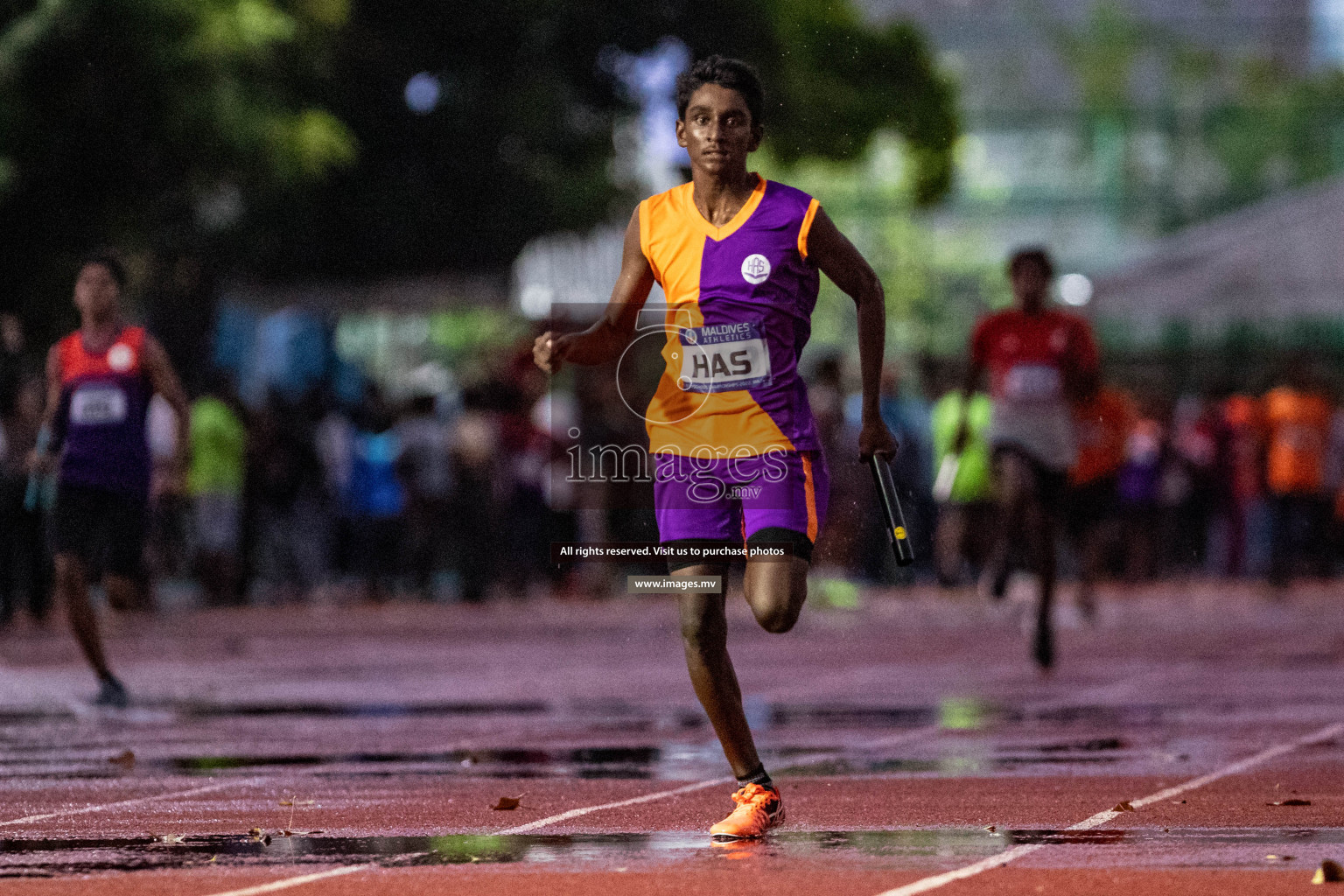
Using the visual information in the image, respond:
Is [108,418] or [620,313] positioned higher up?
[108,418]

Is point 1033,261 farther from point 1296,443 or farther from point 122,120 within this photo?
point 122,120

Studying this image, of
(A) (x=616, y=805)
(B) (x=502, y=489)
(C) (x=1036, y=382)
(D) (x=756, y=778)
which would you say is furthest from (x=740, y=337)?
(B) (x=502, y=489)

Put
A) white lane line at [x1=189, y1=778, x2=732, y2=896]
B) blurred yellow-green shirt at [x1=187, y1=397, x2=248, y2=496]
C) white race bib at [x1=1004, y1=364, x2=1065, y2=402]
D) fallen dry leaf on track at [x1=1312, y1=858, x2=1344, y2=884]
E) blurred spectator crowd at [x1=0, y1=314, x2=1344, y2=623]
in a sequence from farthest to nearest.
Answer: blurred yellow-green shirt at [x1=187, y1=397, x2=248, y2=496] < blurred spectator crowd at [x1=0, y1=314, x2=1344, y2=623] < white race bib at [x1=1004, y1=364, x2=1065, y2=402] < white lane line at [x1=189, y1=778, x2=732, y2=896] < fallen dry leaf on track at [x1=1312, y1=858, x2=1344, y2=884]

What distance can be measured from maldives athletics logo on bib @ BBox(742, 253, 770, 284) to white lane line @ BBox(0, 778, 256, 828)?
8.49 ft

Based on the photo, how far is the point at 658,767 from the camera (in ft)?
29.3

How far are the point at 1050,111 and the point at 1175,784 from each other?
103 m

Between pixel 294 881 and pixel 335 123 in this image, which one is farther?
pixel 335 123

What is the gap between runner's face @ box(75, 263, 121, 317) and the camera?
11.8m

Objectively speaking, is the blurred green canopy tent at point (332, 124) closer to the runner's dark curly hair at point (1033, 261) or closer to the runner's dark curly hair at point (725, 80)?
the runner's dark curly hair at point (1033, 261)

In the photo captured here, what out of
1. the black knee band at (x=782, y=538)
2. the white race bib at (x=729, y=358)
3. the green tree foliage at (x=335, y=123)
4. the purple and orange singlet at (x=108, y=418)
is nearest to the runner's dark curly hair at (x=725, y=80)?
the white race bib at (x=729, y=358)

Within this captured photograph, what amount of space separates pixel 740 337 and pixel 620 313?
0.41 meters

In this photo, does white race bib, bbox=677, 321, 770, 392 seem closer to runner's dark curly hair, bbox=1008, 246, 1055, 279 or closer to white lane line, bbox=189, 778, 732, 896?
white lane line, bbox=189, 778, 732, 896

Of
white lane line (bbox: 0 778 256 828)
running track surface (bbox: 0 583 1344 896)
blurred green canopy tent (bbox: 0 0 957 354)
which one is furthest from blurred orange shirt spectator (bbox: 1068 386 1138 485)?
white lane line (bbox: 0 778 256 828)

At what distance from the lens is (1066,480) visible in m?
13.5
